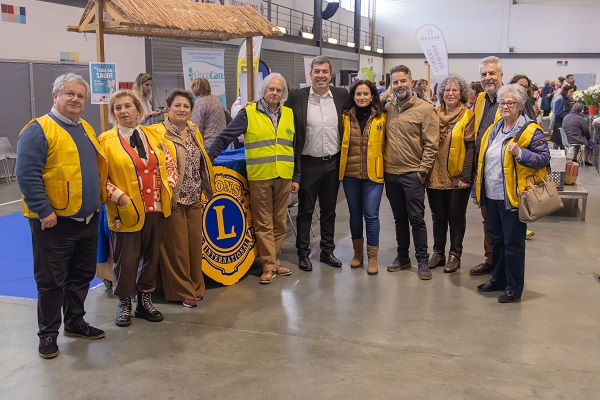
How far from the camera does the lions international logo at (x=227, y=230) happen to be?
4441mm

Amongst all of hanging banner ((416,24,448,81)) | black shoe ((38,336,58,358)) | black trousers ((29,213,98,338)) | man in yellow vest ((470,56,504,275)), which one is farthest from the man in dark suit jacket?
hanging banner ((416,24,448,81))

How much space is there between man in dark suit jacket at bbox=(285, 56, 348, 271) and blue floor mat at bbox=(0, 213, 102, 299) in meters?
1.78

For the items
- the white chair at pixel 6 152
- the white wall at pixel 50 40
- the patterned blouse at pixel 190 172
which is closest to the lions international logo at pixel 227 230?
the patterned blouse at pixel 190 172

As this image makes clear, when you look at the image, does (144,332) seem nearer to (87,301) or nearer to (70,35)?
(87,301)

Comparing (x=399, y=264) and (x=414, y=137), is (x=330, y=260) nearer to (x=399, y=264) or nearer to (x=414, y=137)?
(x=399, y=264)

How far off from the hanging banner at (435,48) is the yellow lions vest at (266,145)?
644 cm

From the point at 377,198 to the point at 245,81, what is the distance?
343cm

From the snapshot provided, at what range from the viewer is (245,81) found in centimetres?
748

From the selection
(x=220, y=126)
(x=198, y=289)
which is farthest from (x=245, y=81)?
(x=198, y=289)

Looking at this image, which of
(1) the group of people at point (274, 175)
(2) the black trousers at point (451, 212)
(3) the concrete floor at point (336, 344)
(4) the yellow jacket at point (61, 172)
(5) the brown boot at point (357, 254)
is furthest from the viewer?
(5) the brown boot at point (357, 254)

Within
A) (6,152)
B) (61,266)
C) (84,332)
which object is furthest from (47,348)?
(6,152)

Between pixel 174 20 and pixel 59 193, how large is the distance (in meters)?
3.08

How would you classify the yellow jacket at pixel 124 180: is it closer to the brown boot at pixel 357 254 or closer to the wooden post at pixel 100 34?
the wooden post at pixel 100 34

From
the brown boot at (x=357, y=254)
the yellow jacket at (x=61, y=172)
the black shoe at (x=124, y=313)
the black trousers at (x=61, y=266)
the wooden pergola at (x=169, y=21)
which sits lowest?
the black shoe at (x=124, y=313)
